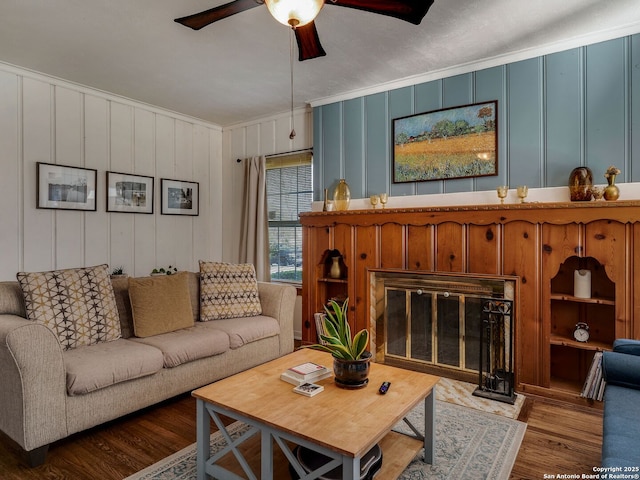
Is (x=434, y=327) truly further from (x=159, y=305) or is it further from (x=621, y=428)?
(x=159, y=305)

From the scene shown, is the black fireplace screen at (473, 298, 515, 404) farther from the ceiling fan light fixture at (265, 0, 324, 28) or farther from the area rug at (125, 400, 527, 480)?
the ceiling fan light fixture at (265, 0, 324, 28)

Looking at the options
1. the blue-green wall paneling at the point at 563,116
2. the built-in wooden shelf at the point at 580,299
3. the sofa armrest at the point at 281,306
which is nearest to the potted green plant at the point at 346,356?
the sofa armrest at the point at 281,306

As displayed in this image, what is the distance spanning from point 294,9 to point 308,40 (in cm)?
60

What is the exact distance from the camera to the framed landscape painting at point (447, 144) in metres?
3.26

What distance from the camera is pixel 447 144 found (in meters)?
3.45

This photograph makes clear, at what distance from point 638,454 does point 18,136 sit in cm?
457

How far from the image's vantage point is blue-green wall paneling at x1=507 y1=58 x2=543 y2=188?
305cm

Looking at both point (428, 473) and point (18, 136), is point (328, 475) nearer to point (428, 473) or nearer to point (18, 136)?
point (428, 473)

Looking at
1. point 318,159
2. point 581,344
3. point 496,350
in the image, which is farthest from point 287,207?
point 581,344

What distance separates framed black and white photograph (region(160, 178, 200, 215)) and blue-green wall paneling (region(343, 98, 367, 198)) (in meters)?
2.05

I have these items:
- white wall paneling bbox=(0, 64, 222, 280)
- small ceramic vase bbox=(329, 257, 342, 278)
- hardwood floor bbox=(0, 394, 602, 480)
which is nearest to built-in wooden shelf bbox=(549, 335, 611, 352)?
hardwood floor bbox=(0, 394, 602, 480)

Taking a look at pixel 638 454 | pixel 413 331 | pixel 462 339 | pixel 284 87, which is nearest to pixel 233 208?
pixel 284 87

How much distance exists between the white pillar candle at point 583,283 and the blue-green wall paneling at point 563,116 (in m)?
0.68

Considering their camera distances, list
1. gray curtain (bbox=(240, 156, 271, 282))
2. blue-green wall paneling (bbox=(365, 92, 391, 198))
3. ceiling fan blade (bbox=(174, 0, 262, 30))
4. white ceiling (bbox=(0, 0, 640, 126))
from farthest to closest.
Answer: gray curtain (bbox=(240, 156, 271, 282)), blue-green wall paneling (bbox=(365, 92, 391, 198)), white ceiling (bbox=(0, 0, 640, 126)), ceiling fan blade (bbox=(174, 0, 262, 30))
